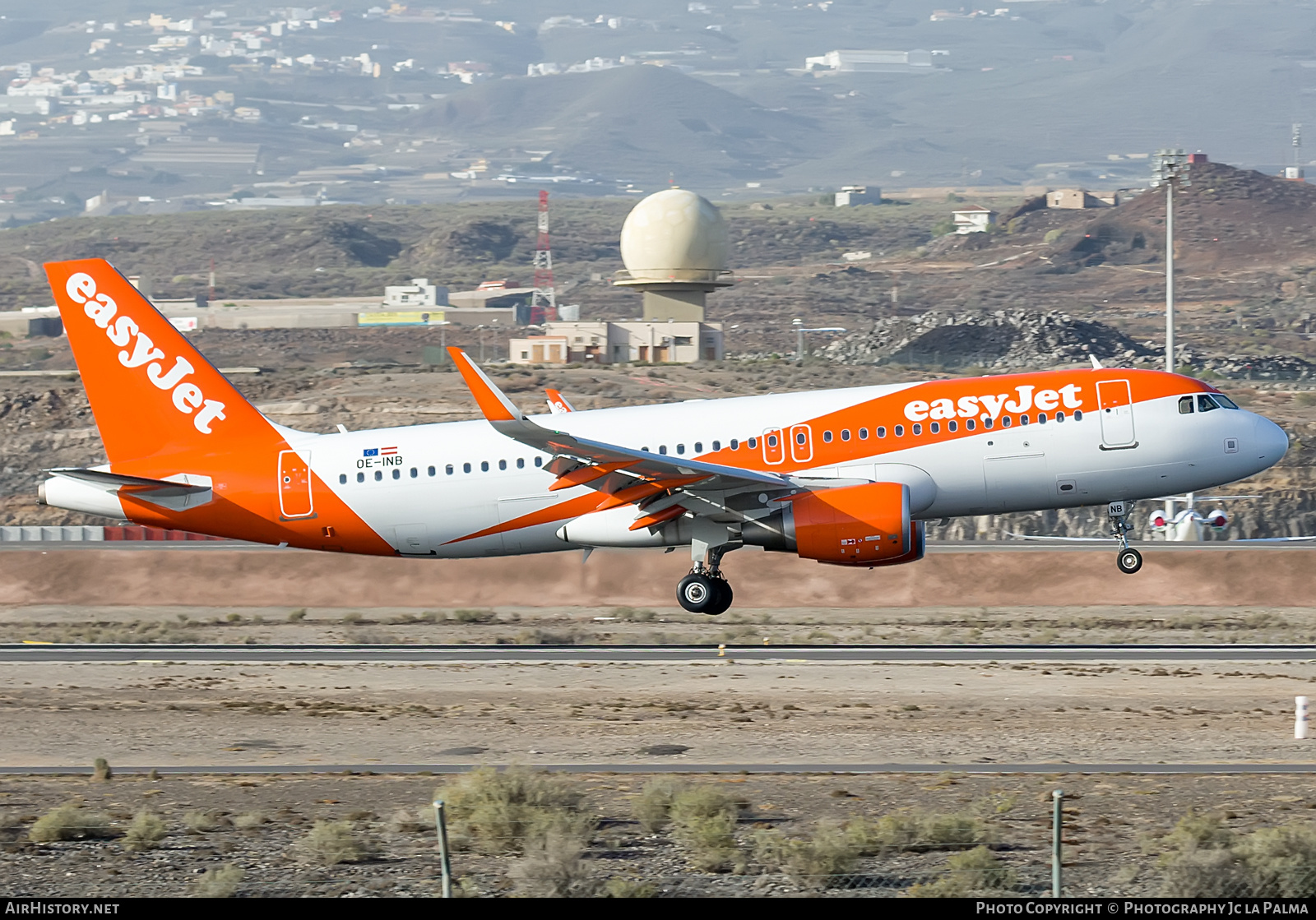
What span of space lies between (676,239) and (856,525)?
79.2 meters

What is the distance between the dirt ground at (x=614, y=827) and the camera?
2067 centimetres

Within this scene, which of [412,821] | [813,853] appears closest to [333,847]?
[412,821]

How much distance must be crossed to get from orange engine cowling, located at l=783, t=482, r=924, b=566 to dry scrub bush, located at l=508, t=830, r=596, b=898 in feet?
60.3

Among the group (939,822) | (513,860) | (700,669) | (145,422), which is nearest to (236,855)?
(513,860)

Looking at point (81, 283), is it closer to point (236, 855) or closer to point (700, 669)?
point (700, 669)

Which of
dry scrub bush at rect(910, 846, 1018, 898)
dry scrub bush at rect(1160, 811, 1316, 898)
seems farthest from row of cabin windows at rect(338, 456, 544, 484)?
dry scrub bush at rect(1160, 811, 1316, 898)

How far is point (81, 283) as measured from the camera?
138 ft

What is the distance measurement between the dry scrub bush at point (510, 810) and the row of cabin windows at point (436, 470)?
15695 millimetres

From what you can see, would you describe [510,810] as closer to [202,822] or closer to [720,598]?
[202,822]

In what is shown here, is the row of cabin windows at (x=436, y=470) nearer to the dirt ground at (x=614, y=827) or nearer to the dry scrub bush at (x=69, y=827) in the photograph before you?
the dirt ground at (x=614, y=827)

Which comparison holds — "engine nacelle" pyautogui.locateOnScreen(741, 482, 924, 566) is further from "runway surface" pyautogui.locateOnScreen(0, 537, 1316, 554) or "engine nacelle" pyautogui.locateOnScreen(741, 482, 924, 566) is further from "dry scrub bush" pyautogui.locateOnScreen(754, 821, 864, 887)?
"dry scrub bush" pyautogui.locateOnScreen(754, 821, 864, 887)

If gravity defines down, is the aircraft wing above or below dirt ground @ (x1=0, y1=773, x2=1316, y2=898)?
above

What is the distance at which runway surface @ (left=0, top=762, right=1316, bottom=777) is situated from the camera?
2769 centimetres

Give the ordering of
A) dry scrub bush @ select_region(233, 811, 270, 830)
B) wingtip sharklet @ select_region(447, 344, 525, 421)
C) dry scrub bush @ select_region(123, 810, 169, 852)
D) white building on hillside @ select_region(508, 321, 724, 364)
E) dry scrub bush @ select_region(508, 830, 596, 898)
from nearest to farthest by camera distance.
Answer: dry scrub bush @ select_region(508, 830, 596, 898) → dry scrub bush @ select_region(123, 810, 169, 852) → dry scrub bush @ select_region(233, 811, 270, 830) → wingtip sharklet @ select_region(447, 344, 525, 421) → white building on hillside @ select_region(508, 321, 724, 364)
